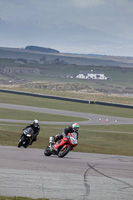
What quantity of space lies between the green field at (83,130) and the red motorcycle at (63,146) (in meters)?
6.69

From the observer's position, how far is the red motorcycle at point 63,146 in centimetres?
2114

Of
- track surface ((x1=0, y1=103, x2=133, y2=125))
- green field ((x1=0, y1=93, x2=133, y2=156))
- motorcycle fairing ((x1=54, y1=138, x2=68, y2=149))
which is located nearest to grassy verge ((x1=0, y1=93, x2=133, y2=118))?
green field ((x1=0, y1=93, x2=133, y2=156))

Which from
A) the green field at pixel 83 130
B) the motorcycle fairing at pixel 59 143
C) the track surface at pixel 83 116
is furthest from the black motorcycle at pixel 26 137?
the track surface at pixel 83 116

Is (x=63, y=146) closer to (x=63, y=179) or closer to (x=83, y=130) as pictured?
(x=63, y=179)

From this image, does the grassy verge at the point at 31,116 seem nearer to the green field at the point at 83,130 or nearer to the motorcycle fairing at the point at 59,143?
the green field at the point at 83,130

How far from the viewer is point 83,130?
A: 53.4 meters

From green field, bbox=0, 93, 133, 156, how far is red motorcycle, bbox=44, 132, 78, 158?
669cm

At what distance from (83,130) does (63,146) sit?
31662 millimetres

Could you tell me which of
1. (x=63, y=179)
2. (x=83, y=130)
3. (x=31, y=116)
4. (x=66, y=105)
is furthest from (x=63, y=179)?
(x=66, y=105)

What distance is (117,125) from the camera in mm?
60562

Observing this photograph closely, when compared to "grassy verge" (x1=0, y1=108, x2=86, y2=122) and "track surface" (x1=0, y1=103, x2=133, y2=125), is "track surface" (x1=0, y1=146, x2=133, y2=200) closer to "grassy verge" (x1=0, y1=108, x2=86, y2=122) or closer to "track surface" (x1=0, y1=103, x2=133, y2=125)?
"track surface" (x1=0, y1=103, x2=133, y2=125)

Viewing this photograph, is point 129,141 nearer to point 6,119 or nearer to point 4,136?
point 4,136

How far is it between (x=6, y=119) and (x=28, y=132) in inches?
1381

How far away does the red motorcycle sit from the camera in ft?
69.4
